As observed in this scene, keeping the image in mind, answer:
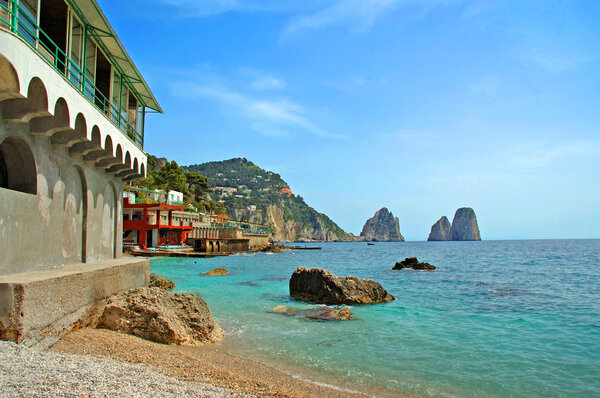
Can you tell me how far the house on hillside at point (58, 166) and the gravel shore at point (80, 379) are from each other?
3.06 ft

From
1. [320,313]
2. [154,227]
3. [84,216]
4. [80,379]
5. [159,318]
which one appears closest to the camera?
[80,379]

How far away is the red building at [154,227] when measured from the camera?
49312mm

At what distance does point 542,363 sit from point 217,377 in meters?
7.62

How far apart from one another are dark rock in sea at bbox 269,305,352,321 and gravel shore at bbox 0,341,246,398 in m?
8.04

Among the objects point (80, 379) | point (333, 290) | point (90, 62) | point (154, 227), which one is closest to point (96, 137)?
point (90, 62)

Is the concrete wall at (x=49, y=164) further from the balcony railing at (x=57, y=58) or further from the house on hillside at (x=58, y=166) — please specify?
the balcony railing at (x=57, y=58)

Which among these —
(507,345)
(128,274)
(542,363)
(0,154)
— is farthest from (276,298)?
(0,154)

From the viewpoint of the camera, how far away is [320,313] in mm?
14695

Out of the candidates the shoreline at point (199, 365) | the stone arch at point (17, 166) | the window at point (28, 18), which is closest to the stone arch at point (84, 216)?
the stone arch at point (17, 166)

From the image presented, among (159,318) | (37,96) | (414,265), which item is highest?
(37,96)

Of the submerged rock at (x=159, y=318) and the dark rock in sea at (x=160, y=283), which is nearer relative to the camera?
the submerged rock at (x=159, y=318)

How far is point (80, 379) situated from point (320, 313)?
10.2 meters

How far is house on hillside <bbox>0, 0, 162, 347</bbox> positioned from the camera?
22.3 ft

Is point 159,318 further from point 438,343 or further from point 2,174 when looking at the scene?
point 438,343
